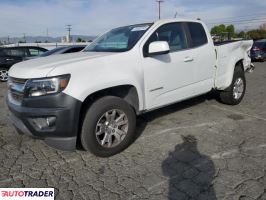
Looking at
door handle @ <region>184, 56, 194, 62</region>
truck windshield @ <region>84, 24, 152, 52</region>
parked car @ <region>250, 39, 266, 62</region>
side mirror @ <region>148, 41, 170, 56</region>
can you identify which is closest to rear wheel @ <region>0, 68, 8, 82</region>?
truck windshield @ <region>84, 24, 152, 52</region>

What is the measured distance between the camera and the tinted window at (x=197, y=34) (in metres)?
5.02

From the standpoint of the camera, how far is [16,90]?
3.58 m

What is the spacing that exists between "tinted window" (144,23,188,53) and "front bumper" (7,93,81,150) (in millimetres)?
1739

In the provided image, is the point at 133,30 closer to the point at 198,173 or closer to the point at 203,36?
the point at 203,36

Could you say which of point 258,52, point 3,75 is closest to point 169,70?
point 3,75

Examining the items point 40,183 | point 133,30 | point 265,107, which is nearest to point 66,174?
point 40,183

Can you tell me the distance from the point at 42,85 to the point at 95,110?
707 mm

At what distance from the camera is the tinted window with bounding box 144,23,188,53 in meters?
4.42

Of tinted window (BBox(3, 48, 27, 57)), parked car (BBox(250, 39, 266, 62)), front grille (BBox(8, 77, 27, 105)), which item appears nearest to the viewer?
front grille (BBox(8, 77, 27, 105))

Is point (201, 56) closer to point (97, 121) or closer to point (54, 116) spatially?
point (97, 121)

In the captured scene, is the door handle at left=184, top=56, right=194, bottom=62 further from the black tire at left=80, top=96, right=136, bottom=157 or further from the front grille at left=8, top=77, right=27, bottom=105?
the front grille at left=8, top=77, right=27, bottom=105

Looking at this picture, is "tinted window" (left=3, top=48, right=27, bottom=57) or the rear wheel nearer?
the rear wheel

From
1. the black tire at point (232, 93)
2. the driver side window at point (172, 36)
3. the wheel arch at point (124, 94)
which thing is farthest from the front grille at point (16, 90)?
the black tire at point (232, 93)

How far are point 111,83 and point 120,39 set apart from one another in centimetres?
124
